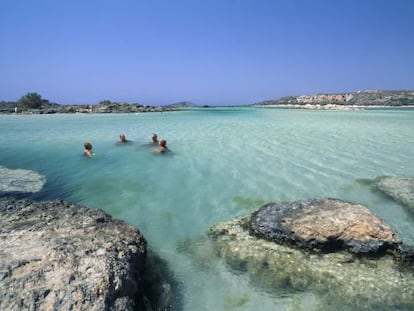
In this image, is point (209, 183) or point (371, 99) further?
point (371, 99)

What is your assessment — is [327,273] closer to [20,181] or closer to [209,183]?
[209,183]

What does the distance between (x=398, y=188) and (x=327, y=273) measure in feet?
15.5

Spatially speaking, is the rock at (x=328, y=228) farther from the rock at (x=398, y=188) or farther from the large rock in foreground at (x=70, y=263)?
the rock at (x=398, y=188)

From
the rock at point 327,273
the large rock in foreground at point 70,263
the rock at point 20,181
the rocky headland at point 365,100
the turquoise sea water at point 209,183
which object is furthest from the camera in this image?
the rocky headland at point 365,100

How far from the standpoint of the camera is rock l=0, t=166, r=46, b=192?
8.30 meters

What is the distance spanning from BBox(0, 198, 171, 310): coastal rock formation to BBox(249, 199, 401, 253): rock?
7.26 feet

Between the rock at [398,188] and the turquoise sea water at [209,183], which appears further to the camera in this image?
the rock at [398,188]

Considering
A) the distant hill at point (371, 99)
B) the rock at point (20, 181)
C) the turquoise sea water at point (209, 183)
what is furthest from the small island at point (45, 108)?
the distant hill at point (371, 99)

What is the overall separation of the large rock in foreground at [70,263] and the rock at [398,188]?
19.3 ft

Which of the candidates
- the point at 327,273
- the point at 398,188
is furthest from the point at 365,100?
the point at 327,273

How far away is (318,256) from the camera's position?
471 centimetres

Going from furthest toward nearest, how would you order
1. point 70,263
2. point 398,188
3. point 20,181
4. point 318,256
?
point 20,181 < point 398,188 < point 318,256 < point 70,263

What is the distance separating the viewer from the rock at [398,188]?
7.13 metres

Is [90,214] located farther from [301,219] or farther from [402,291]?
[402,291]
